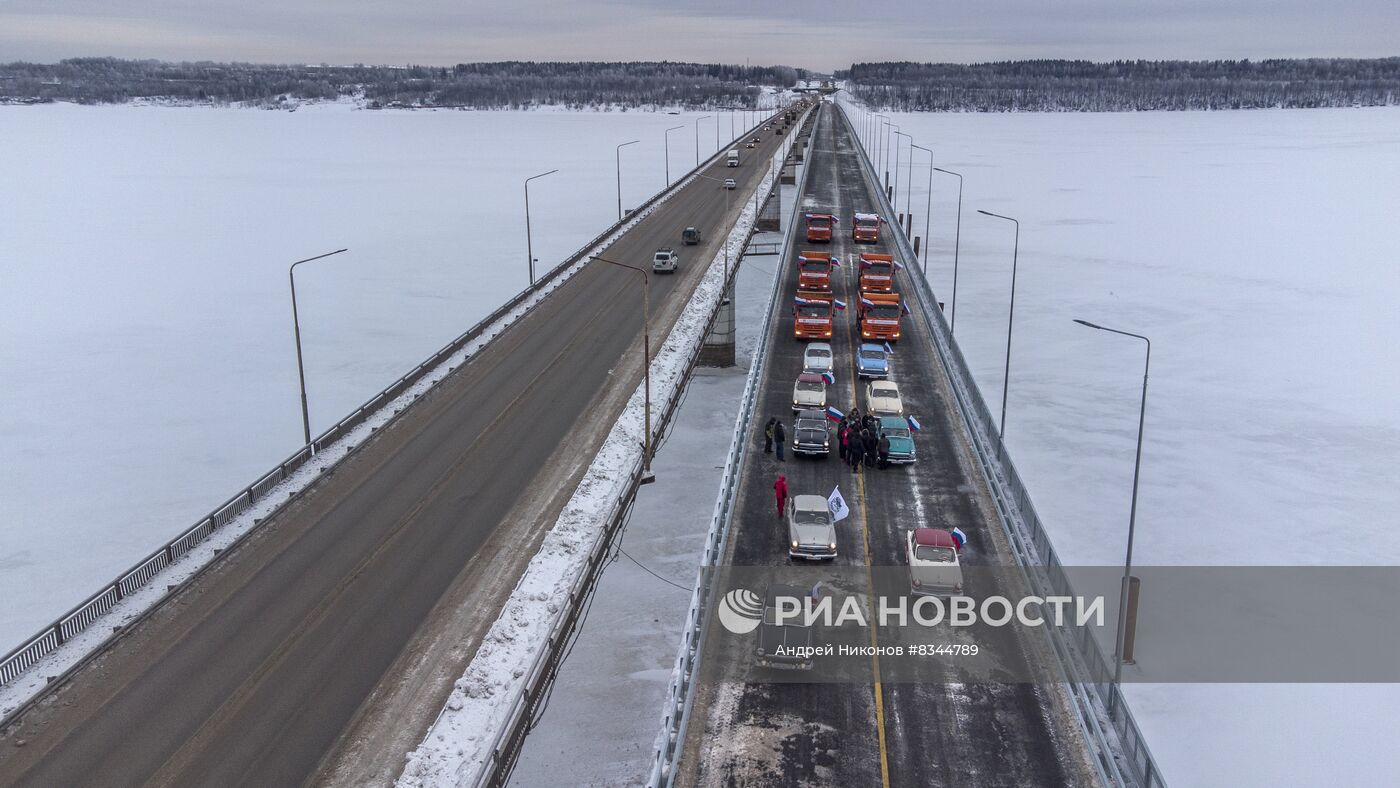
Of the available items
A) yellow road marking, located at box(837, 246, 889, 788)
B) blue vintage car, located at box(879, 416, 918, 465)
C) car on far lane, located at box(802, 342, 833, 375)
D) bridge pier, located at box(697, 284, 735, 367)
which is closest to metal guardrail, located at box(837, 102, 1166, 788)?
blue vintage car, located at box(879, 416, 918, 465)

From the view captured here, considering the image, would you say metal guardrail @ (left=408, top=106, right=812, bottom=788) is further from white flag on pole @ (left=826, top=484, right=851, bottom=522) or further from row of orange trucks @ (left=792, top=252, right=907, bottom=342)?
row of orange trucks @ (left=792, top=252, right=907, bottom=342)

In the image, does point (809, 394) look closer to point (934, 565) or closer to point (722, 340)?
point (934, 565)

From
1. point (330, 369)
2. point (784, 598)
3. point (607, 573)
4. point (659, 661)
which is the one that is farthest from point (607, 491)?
point (330, 369)

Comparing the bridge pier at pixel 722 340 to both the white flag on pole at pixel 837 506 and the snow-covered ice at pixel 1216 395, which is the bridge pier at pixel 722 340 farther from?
the white flag on pole at pixel 837 506

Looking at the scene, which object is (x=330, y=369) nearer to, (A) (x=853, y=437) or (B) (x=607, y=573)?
(B) (x=607, y=573)

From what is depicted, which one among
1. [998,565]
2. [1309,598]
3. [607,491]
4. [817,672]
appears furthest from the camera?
[607,491]

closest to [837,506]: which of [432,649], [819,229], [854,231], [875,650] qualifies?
[875,650]

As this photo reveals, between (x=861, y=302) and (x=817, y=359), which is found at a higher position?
(x=861, y=302)
